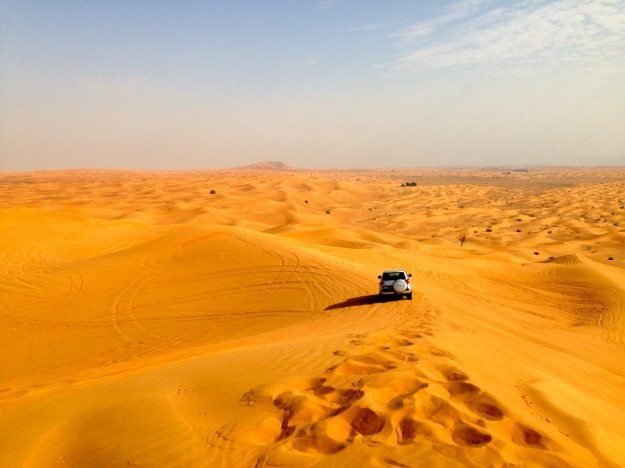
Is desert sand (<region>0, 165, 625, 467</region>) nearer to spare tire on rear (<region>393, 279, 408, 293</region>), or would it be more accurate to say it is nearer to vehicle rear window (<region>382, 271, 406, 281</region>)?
spare tire on rear (<region>393, 279, 408, 293</region>)

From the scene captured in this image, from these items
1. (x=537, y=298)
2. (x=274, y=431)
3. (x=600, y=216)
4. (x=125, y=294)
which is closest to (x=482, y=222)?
(x=600, y=216)

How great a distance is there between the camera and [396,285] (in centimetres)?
1474

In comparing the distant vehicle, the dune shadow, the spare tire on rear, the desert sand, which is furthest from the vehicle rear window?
the desert sand

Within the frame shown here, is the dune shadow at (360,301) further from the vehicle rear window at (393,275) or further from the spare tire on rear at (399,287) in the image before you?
the vehicle rear window at (393,275)

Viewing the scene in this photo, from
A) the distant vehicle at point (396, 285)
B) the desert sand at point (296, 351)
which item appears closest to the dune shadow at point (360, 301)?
the desert sand at point (296, 351)

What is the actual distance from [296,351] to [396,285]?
670 centimetres

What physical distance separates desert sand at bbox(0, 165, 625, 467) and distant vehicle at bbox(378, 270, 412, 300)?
1.39ft

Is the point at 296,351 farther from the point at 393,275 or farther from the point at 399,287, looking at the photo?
the point at 393,275

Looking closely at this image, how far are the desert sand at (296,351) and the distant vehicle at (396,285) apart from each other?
1.39 feet

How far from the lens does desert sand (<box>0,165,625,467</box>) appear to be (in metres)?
5.23

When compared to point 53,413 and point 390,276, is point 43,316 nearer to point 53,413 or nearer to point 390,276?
point 53,413

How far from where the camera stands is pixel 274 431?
17.9ft

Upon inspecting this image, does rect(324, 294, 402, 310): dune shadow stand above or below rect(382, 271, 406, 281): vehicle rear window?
below

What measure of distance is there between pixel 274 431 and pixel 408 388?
2.04m
